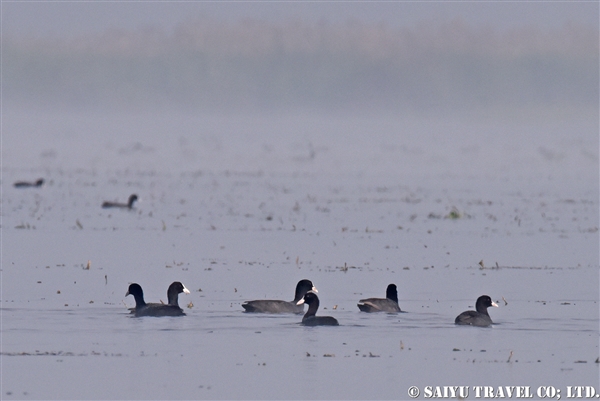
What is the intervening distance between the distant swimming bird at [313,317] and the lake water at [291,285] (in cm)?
27

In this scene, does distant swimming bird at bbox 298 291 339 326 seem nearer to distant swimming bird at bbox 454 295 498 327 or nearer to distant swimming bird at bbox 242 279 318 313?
distant swimming bird at bbox 242 279 318 313

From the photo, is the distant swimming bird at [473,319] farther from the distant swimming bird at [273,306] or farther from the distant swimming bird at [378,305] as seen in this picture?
the distant swimming bird at [273,306]

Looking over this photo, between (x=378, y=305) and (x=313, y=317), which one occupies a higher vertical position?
(x=378, y=305)

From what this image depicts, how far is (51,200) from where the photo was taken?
46.7 metres

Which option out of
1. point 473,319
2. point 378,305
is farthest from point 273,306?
point 473,319

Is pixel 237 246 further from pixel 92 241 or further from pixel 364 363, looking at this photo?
pixel 364 363

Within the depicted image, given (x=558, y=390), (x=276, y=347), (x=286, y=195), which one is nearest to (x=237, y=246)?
(x=276, y=347)

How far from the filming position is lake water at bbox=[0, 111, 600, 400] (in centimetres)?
1630

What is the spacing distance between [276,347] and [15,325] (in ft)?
12.6

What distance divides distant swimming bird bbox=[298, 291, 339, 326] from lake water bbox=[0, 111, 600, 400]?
10.6 inches

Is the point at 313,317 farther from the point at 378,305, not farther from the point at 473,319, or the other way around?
the point at 473,319

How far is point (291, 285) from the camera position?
25531mm

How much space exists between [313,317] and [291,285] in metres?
5.43

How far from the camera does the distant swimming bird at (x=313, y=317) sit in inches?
787
